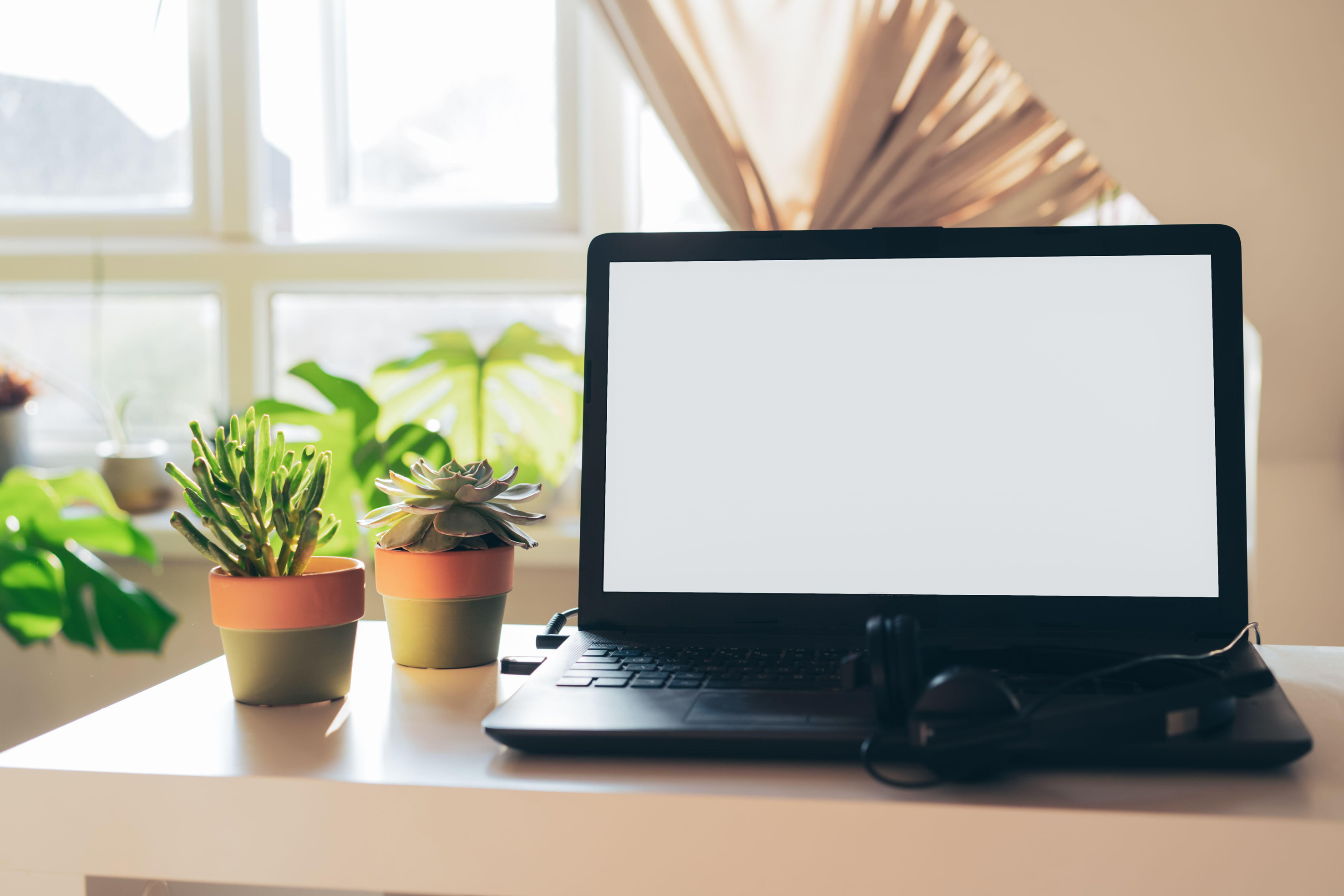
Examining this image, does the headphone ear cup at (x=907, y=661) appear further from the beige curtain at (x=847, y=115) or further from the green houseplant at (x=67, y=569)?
the green houseplant at (x=67, y=569)

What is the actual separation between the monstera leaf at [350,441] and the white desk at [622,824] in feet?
3.00

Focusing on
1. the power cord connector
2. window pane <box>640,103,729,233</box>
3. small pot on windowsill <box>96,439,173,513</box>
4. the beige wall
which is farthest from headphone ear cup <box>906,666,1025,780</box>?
small pot on windowsill <box>96,439,173,513</box>

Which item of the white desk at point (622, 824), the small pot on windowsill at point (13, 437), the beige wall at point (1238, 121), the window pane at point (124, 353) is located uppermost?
the beige wall at point (1238, 121)

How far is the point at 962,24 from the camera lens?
1431mm

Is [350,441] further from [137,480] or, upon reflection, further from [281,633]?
[281,633]

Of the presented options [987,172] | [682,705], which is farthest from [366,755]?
[987,172]

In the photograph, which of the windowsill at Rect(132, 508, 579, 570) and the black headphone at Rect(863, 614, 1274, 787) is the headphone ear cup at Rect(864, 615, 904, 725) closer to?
the black headphone at Rect(863, 614, 1274, 787)

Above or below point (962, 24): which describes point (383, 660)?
below

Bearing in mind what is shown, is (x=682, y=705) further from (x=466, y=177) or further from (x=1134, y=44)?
(x=466, y=177)

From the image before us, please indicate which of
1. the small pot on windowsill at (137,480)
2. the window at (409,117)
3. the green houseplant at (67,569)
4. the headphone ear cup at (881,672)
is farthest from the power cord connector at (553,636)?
the small pot on windowsill at (137,480)

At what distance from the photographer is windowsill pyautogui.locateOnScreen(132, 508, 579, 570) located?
169 cm

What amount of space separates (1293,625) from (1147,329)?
0.91 metres

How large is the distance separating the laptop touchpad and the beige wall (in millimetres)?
980

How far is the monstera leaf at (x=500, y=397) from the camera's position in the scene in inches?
59.8
